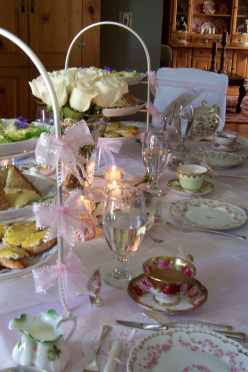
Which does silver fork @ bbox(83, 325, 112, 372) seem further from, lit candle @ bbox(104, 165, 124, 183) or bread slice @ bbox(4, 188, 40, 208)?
lit candle @ bbox(104, 165, 124, 183)

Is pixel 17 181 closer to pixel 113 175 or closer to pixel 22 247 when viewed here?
pixel 22 247

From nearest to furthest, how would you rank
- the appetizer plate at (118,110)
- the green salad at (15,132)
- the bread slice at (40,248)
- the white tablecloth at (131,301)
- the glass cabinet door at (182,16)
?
the white tablecloth at (131,301), the bread slice at (40,248), the green salad at (15,132), the appetizer plate at (118,110), the glass cabinet door at (182,16)

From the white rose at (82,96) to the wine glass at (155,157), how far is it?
237 mm

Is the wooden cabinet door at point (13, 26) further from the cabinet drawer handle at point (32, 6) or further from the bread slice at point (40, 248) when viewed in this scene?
the bread slice at point (40, 248)

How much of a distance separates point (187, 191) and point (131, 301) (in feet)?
1.91

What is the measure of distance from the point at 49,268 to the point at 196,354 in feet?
0.90

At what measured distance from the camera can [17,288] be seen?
911 mm

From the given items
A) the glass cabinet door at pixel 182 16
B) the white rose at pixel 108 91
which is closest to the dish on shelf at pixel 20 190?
the white rose at pixel 108 91

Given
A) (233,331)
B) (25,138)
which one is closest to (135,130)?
(25,138)

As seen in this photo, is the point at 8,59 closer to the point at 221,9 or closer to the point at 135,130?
the point at 135,130

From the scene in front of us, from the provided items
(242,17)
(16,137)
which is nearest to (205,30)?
(242,17)

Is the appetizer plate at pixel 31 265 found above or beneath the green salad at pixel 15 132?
beneath

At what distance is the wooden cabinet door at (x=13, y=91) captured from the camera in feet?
11.0

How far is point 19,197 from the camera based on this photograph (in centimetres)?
91
